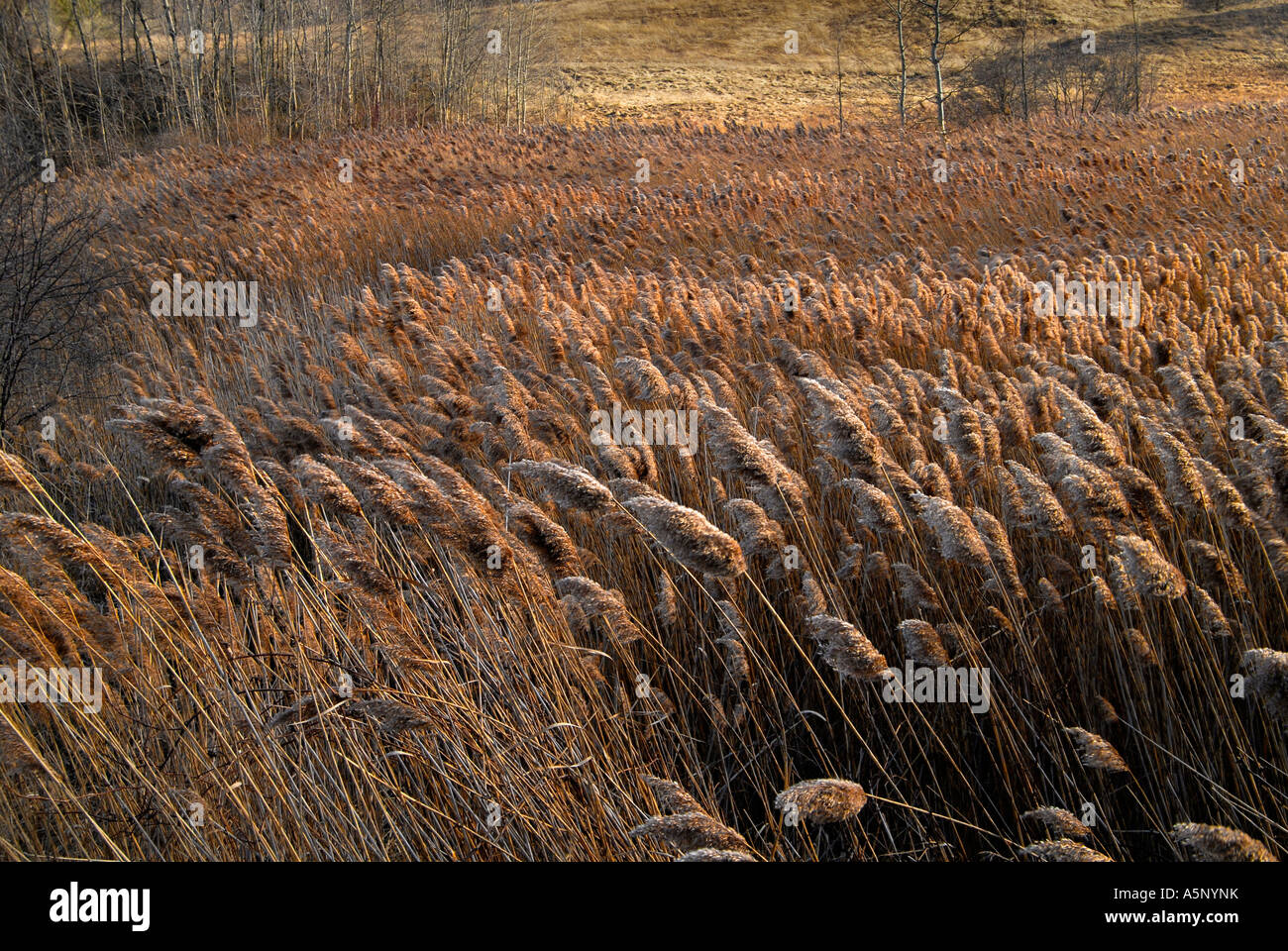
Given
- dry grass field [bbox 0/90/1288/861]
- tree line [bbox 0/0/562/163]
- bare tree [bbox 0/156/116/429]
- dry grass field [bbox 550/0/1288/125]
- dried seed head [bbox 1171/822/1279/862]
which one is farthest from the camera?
dry grass field [bbox 550/0/1288/125]

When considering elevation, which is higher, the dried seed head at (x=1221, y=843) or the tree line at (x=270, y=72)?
the tree line at (x=270, y=72)

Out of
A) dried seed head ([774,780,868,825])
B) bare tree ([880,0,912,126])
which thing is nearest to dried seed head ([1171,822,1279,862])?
dried seed head ([774,780,868,825])

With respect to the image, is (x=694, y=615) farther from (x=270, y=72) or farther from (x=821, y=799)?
(x=270, y=72)

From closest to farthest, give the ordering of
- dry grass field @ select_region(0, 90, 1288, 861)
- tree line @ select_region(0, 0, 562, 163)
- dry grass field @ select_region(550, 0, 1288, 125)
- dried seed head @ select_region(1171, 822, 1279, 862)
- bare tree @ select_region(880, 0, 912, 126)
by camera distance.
Answer: dried seed head @ select_region(1171, 822, 1279, 862), dry grass field @ select_region(0, 90, 1288, 861), bare tree @ select_region(880, 0, 912, 126), tree line @ select_region(0, 0, 562, 163), dry grass field @ select_region(550, 0, 1288, 125)

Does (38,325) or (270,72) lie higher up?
(270,72)

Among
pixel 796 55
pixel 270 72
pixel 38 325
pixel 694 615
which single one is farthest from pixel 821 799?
pixel 796 55

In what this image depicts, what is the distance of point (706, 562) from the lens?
5.77ft

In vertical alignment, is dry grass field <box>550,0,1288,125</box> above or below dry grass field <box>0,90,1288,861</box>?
above

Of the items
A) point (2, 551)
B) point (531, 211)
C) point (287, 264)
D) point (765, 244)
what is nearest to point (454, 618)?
point (2, 551)

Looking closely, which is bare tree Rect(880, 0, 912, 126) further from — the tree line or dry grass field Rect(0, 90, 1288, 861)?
dry grass field Rect(0, 90, 1288, 861)

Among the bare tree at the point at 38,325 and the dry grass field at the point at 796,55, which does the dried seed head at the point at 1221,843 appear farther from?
the dry grass field at the point at 796,55

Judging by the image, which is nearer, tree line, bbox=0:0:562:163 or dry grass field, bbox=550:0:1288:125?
tree line, bbox=0:0:562:163

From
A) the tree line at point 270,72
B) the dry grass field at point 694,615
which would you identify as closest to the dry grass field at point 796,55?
the tree line at point 270,72

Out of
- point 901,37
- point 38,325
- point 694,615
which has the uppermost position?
point 901,37
